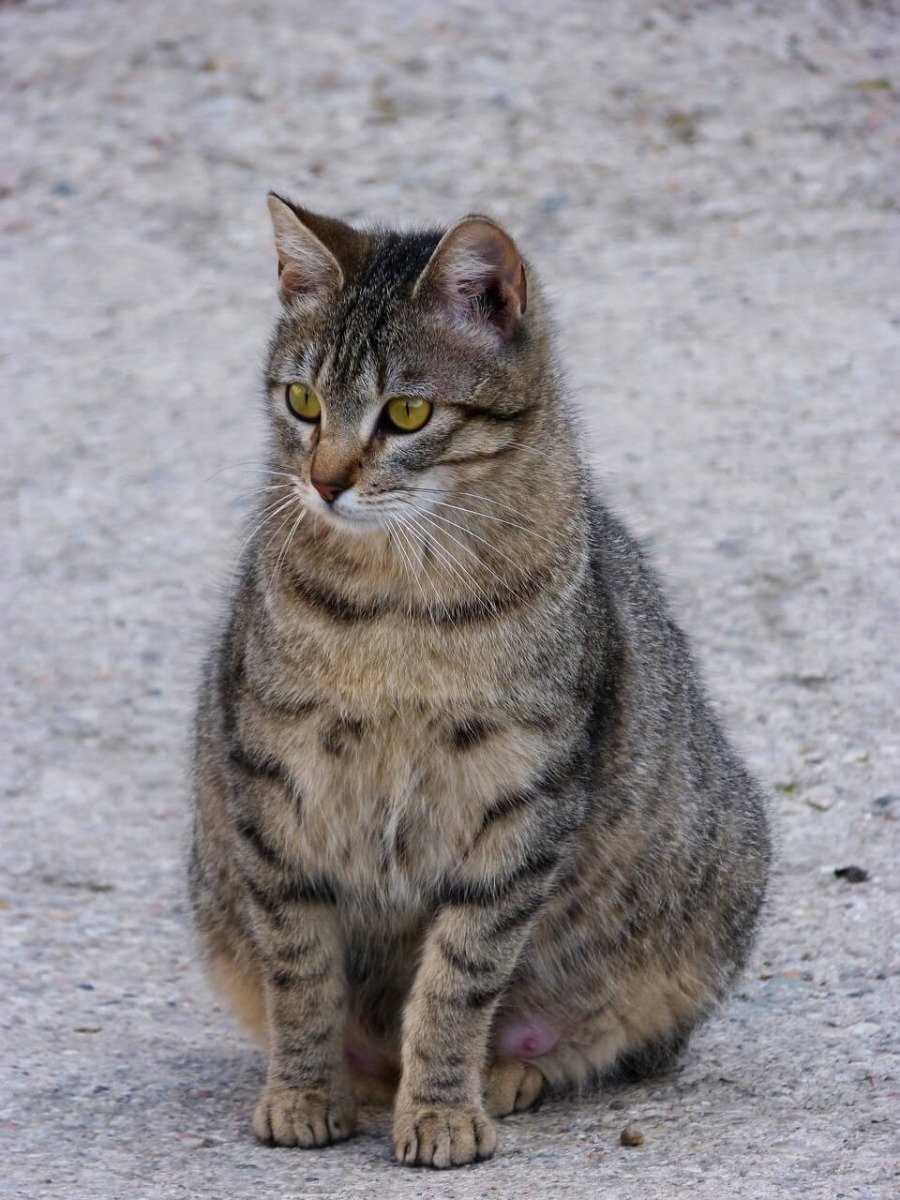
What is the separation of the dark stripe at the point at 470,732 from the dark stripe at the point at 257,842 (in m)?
0.51

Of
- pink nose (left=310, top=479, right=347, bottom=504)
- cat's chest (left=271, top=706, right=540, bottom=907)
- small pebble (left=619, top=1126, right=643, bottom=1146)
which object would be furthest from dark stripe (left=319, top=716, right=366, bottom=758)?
small pebble (left=619, top=1126, right=643, bottom=1146)

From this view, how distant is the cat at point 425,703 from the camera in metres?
3.82

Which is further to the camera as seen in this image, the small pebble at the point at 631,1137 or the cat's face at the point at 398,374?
the small pebble at the point at 631,1137

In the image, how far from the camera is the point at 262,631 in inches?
159

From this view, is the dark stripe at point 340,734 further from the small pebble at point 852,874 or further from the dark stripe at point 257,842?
the small pebble at point 852,874

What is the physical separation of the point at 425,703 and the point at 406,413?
618 mm

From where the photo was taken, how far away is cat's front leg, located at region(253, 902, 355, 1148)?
13.3 ft

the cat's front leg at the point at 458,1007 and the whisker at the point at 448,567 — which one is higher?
the whisker at the point at 448,567

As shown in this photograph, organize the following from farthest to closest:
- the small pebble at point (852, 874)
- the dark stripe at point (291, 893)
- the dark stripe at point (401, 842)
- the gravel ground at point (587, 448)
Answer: the small pebble at point (852, 874) → the gravel ground at point (587, 448) → the dark stripe at point (291, 893) → the dark stripe at point (401, 842)

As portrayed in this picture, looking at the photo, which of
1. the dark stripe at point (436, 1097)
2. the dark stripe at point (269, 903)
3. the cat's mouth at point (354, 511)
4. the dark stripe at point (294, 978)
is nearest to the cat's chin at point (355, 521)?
the cat's mouth at point (354, 511)

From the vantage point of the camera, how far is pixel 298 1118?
13.3 ft

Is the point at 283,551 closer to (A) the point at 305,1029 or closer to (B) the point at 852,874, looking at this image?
(A) the point at 305,1029

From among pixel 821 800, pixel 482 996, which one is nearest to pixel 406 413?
pixel 482 996

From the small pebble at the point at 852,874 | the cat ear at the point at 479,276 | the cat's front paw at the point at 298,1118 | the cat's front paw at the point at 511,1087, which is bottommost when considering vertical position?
the small pebble at the point at 852,874
